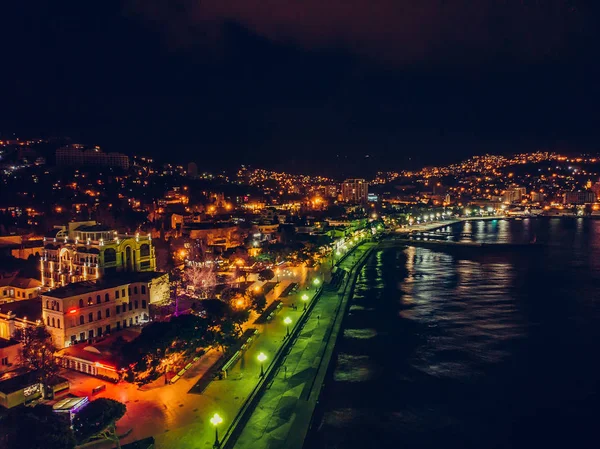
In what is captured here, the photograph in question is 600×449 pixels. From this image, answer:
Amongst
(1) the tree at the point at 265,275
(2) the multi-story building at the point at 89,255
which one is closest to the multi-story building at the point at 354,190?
(1) the tree at the point at 265,275

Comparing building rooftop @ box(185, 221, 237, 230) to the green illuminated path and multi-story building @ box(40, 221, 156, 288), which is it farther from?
the green illuminated path

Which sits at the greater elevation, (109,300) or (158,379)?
(109,300)

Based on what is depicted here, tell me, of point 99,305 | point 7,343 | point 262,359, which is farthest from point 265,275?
point 7,343

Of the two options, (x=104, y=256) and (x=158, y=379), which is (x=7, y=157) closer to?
(x=104, y=256)

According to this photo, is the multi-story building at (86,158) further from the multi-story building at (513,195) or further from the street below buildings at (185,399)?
the multi-story building at (513,195)

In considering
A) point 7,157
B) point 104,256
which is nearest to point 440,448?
point 104,256

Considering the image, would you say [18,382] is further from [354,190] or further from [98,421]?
[354,190]

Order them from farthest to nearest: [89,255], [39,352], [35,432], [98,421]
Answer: [89,255] → [39,352] → [98,421] → [35,432]
